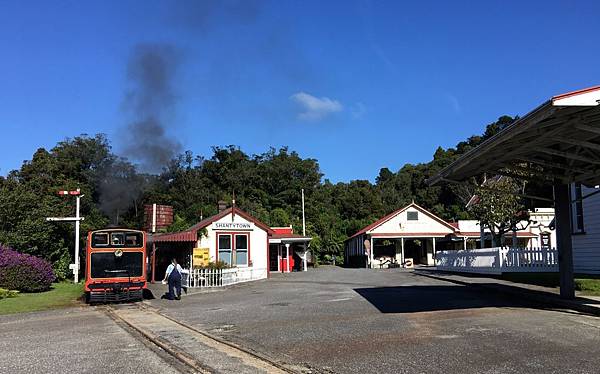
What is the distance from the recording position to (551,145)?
13.6 metres

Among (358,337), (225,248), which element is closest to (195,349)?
(358,337)

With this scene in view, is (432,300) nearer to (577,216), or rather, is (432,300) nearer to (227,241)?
(577,216)

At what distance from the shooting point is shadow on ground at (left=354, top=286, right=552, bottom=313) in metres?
13.8

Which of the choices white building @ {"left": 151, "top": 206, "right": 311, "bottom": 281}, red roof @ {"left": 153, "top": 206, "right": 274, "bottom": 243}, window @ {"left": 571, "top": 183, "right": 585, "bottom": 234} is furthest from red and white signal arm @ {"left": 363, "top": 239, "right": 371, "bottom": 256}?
window @ {"left": 571, "top": 183, "right": 585, "bottom": 234}

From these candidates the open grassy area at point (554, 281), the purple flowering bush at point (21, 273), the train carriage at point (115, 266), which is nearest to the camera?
the open grassy area at point (554, 281)

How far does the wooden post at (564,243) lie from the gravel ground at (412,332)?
4.09 feet

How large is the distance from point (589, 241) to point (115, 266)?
779 inches

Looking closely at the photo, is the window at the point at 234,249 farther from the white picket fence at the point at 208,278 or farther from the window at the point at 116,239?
the window at the point at 116,239

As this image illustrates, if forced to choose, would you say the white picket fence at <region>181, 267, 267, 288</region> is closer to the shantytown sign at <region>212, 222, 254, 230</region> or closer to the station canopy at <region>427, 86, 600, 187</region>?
the shantytown sign at <region>212, 222, 254, 230</region>

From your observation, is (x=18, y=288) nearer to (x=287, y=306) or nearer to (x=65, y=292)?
(x=65, y=292)

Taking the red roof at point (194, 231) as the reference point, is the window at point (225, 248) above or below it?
below

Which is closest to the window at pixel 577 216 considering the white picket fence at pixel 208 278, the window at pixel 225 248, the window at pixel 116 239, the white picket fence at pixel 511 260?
the white picket fence at pixel 511 260

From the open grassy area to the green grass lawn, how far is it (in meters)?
17.2

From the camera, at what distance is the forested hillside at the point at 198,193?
3381 cm
